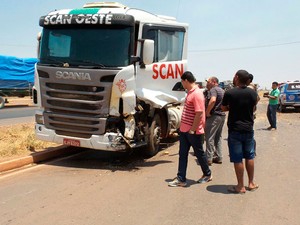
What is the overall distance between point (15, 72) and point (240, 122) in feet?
72.0

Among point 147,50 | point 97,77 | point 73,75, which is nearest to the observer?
point 97,77

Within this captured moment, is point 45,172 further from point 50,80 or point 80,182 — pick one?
point 50,80

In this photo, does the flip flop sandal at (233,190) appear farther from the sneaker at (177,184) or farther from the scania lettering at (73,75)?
the scania lettering at (73,75)

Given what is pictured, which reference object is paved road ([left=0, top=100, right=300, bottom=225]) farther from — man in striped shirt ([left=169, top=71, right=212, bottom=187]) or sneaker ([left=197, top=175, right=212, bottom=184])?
man in striped shirt ([left=169, top=71, right=212, bottom=187])

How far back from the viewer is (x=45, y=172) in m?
7.17

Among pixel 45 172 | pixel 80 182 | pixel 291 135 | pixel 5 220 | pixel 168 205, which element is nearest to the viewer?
pixel 5 220

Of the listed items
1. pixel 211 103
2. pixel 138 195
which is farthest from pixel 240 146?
pixel 138 195

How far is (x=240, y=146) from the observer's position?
233 inches

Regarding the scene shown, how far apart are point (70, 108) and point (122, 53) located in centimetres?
147

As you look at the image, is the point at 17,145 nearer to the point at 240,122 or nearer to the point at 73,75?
the point at 73,75

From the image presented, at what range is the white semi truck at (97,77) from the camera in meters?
7.13

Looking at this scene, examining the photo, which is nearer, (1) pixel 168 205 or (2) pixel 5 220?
(2) pixel 5 220

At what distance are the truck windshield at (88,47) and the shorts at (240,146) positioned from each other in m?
2.53

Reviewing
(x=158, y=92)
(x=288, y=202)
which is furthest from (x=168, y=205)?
(x=158, y=92)
